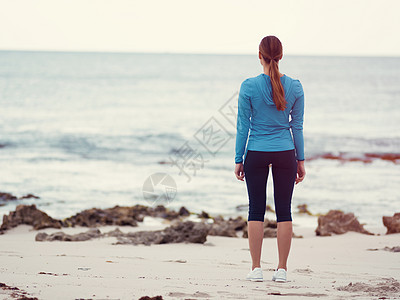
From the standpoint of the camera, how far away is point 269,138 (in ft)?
13.0

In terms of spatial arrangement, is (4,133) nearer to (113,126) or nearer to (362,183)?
(113,126)

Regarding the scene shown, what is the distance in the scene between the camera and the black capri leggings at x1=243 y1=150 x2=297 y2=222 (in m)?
3.97

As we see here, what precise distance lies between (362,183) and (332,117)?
20785 mm

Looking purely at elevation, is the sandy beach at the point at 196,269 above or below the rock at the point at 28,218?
below

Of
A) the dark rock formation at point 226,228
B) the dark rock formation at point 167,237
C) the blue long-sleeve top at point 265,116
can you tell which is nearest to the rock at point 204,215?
the dark rock formation at point 226,228

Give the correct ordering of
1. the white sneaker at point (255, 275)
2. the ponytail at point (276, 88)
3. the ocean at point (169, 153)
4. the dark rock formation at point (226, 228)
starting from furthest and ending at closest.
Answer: the ocean at point (169, 153), the dark rock formation at point (226, 228), the white sneaker at point (255, 275), the ponytail at point (276, 88)

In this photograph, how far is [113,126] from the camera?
92.4ft

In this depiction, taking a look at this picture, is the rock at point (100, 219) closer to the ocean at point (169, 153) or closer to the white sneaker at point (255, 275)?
the ocean at point (169, 153)

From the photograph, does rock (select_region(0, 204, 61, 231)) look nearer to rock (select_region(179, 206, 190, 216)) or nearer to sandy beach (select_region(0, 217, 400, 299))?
sandy beach (select_region(0, 217, 400, 299))

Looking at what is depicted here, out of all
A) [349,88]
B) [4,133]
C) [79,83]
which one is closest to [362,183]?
[4,133]

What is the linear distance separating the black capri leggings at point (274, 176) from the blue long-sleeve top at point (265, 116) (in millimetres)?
60

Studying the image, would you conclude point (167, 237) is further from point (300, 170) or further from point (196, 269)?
point (300, 170)

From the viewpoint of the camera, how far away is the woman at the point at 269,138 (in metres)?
3.95

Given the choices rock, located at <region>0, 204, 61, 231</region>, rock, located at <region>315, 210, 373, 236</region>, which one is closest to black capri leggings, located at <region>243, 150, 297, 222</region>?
rock, located at <region>315, 210, 373, 236</region>
